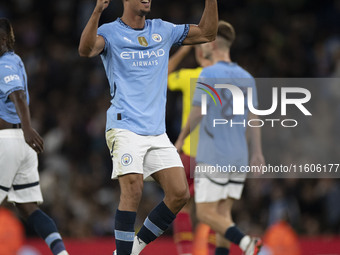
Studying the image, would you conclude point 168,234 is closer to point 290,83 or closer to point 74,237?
→ point 74,237

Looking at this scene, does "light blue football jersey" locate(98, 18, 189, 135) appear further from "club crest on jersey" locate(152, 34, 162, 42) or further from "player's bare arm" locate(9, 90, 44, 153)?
→ "player's bare arm" locate(9, 90, 44, 153)

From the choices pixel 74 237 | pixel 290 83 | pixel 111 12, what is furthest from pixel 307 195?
pixel 111 12

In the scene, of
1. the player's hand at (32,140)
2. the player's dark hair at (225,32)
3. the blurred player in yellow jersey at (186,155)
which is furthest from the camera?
the blurred player in yellow jersey at (186,155)

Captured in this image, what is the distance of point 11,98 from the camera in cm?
627

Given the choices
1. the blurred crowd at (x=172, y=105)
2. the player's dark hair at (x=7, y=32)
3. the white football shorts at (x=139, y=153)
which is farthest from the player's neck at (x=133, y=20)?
the blurred crowd at (x=172, y=105)

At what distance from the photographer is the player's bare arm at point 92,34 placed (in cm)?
548

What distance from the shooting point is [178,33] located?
244 inches

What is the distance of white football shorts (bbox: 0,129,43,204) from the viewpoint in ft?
21.6

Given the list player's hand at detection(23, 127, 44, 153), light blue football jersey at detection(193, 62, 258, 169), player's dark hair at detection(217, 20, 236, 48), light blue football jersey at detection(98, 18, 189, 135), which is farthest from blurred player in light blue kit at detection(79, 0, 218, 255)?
player's dark hair at detection(217, 20, 236, 48)

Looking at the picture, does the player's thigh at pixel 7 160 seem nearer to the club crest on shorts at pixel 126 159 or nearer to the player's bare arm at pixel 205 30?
the club crest on shorts at pixel 126 159

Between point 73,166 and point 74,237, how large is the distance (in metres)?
1.48

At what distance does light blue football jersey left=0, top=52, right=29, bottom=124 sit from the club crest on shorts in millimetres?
1186

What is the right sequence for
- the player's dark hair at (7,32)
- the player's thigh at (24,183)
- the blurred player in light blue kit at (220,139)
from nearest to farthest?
the player's dark hair at (7,32), the player's thigh at (24,183), the blurred player in light blue kit at (220,139)

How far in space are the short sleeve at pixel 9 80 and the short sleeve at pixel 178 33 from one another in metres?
1.32
